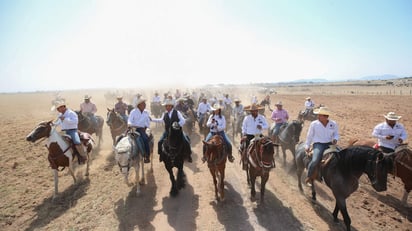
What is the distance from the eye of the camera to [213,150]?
24.7 feet

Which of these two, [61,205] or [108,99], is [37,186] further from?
[108,99]

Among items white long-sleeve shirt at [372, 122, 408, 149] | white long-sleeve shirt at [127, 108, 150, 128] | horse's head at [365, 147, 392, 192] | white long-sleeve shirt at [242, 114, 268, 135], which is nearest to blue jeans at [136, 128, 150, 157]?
white long-sleeve shirt at [127, 108, 150, 128]

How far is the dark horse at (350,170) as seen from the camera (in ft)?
18.1

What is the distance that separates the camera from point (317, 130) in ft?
23.5

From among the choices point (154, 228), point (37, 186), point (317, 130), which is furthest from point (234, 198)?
point (37, 186)

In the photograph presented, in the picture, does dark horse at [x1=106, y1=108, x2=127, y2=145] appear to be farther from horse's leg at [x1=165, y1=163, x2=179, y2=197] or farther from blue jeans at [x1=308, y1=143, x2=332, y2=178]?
blue jeans at [x1=308, y1=143, x2=332, y2=178]

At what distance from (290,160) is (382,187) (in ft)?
21.3

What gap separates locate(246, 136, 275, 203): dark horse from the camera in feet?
22.8

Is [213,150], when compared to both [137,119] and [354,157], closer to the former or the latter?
[137,119]

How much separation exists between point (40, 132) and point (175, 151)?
467cm

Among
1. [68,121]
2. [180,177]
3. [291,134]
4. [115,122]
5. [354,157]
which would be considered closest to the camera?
[354,157]

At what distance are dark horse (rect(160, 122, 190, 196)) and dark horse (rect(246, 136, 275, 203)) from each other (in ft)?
7.43

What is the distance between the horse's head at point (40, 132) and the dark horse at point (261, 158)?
7025 mm

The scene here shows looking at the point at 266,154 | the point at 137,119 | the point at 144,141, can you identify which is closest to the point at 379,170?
the point at 266,154
